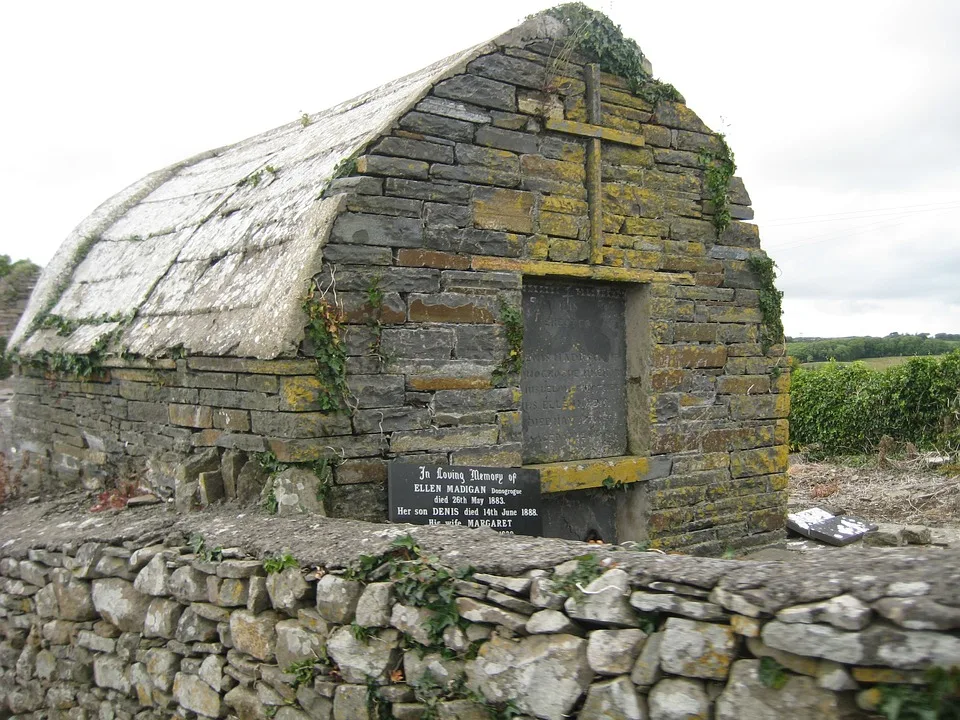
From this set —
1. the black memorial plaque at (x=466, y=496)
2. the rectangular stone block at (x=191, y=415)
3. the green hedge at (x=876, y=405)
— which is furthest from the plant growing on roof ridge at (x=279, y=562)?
the green hedge at (x=876, y=405)

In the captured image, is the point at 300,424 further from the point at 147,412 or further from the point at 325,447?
the point at 147,412

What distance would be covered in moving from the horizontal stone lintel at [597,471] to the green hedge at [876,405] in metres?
8.09

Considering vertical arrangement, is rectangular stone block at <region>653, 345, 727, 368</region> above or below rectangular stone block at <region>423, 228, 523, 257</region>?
below

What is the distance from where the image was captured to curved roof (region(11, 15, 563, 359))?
16.5 feet

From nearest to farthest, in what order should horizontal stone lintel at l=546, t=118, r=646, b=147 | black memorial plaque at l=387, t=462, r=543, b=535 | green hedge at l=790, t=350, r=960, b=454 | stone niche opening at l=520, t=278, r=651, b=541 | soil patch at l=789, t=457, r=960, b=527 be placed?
black memorial plaque at l=387, t=462, r=543, b=535
horizontal stone lintel at l=546, t=118, r=646, b=147
stone niche opening at l=520, t=278, r=651, b=541
soil patch at l=789, t=457, r=960, b=527
green hedge at l=790, t=350, r=960, b=454

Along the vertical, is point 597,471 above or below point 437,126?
below

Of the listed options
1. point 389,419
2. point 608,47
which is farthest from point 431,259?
point 608,47

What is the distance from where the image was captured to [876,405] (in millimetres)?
13750

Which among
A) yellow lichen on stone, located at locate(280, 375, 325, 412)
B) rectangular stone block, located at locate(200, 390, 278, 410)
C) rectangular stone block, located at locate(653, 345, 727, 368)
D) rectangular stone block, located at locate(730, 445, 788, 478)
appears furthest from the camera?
rectangular stone block, located at locate(730, 445, 788, 478)

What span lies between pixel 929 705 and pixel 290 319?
3.61 metres

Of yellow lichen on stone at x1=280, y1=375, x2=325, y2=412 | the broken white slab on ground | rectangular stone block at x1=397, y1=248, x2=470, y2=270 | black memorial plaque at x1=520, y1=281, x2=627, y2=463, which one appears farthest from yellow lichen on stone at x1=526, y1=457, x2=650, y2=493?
the broken white slab on ground

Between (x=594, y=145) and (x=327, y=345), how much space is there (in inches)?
99.5

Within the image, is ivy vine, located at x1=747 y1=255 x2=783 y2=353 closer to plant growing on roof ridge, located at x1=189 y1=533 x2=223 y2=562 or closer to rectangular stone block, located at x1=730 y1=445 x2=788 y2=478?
rectangular stone block, located at x1=730 y1=445 x2=788 y2=478

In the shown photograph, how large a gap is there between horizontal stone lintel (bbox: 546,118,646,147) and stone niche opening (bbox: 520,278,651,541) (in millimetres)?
1053
